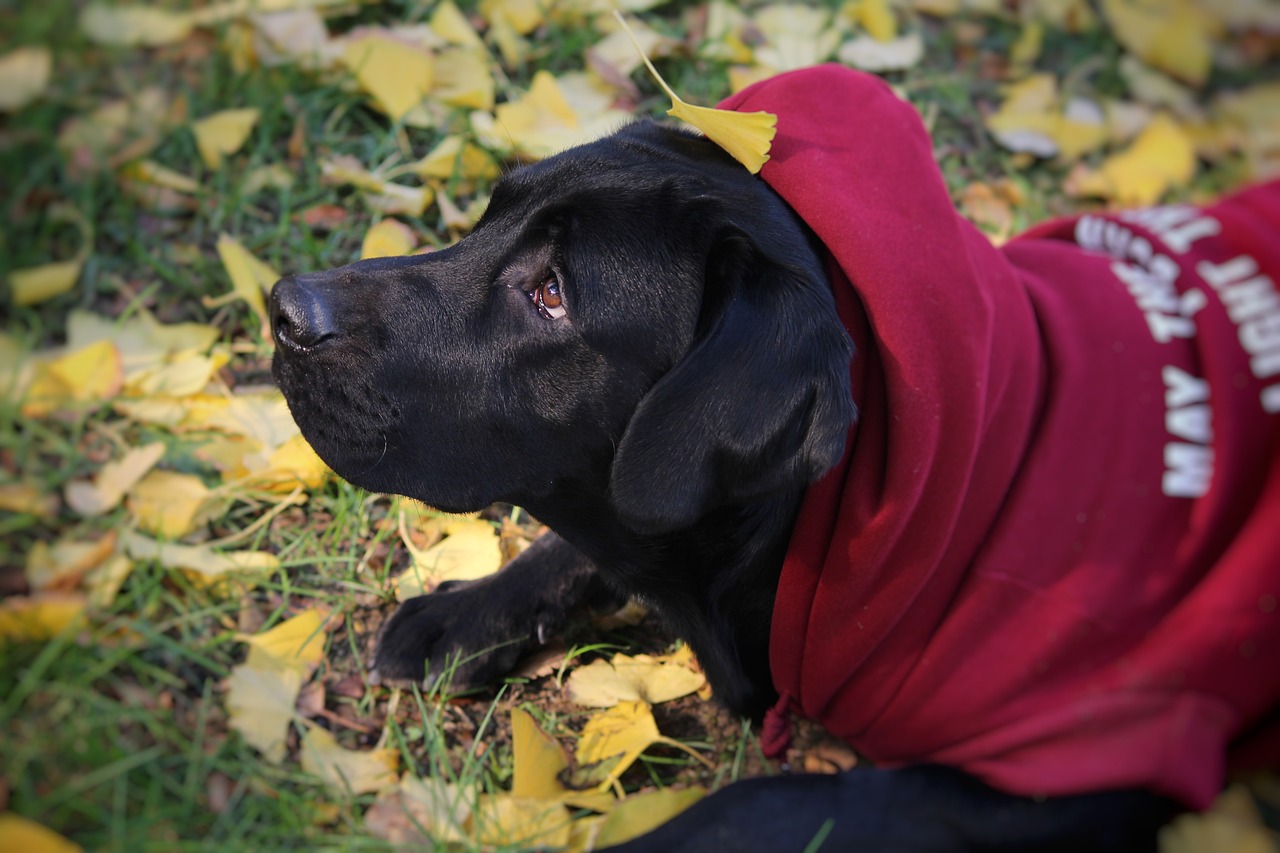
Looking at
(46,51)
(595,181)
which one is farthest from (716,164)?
(46,51)

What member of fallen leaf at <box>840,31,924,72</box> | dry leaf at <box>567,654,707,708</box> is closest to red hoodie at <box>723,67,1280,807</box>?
dry leaf at <box>567,654,707,708</box>

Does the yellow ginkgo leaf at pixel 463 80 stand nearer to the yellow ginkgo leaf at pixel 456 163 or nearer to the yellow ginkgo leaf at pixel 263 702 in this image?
the yellow ginkgo leaf at pixel 456 163

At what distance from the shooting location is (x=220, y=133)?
11.3 feet

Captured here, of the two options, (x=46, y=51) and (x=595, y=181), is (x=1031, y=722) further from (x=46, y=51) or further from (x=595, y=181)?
(x=46, y=51)

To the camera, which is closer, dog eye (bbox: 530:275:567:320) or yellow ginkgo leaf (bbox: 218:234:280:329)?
dog eye (bbox: 530:275:567:320)

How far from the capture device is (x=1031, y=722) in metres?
2.13

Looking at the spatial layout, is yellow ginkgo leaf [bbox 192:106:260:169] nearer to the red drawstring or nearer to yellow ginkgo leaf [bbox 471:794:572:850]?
yellow ginkgo leaf [bbox 471:794:572:850]

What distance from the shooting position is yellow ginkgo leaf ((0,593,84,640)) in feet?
7.39

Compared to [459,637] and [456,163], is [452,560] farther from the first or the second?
[456,163]

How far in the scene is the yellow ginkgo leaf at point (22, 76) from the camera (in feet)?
10.4

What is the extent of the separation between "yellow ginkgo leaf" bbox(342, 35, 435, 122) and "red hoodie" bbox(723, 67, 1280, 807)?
1.79 m

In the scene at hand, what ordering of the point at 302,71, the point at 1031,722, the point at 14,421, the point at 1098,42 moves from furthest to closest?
the point at 1098,42, the point at 302,71, the point at 14,421, the point at 1031,722

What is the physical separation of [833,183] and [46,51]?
2561mm

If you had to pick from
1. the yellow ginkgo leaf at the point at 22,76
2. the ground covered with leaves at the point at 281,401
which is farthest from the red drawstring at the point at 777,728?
the yellow ginkgo leaf at the point at 22,76
